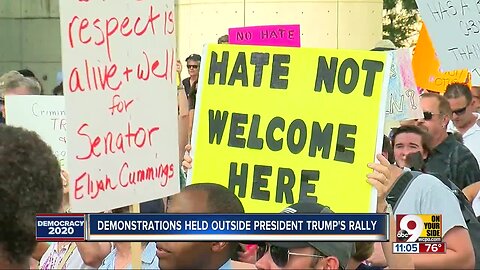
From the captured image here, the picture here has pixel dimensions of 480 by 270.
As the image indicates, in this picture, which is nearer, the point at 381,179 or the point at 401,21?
the point at 381,179

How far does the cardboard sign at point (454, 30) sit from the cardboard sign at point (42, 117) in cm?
190

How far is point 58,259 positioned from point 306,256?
1.20 metres

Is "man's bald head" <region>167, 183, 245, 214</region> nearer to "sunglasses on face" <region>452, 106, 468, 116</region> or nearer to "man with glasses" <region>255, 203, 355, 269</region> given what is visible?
"man with glasses" <region>255, 203, 355, 269</region>

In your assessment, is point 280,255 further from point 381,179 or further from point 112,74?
point 112,74

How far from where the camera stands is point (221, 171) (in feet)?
14.4

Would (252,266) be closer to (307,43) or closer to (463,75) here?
(463,75)

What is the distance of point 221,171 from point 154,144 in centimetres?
47

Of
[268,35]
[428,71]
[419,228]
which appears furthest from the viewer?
[428,71]

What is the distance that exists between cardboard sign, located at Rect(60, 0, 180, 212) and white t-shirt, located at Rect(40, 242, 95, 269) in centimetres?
43

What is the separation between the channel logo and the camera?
4.09m

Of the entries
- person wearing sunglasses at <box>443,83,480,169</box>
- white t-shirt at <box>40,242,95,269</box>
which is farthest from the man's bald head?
person wearing sunglasses at <box>443,83,480,169</box>

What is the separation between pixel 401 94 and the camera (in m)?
6.55

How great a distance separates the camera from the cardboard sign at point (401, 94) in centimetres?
654

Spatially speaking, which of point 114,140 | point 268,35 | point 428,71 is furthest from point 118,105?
point 428,71
